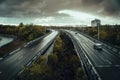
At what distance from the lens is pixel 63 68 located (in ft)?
159

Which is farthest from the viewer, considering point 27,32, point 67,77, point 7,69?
point 27,32

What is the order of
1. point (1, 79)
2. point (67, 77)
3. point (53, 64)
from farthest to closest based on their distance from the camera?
point (53, 64), point (67, 77), point (1, 79)

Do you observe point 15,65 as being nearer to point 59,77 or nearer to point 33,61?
point 33,61

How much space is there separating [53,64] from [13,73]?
1458cm

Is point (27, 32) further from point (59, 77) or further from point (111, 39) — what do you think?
point (59, 77)

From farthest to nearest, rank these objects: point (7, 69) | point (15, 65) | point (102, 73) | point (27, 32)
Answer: point (27, 32), point (15, 65), point (7, 69), point (102, 73)

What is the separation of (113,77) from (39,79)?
50.8ft

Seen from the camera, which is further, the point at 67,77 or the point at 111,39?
the point at 111,39

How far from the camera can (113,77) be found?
27562mm

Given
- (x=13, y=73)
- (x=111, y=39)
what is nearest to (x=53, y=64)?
(x=13, y=73)

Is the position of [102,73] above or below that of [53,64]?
above

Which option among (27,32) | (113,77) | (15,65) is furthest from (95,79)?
(27,32)

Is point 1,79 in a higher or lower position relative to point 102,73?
lower

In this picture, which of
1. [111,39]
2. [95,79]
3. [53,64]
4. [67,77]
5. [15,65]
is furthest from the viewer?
[111,39]
